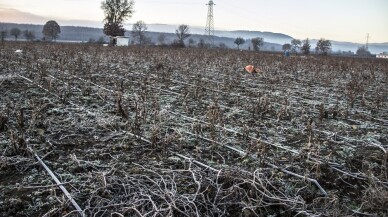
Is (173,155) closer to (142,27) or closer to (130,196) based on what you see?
(130,196)

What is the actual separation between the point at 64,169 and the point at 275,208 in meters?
2.62

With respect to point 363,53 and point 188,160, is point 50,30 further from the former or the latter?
point 363,53

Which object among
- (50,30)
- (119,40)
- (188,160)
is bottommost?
(188,160)

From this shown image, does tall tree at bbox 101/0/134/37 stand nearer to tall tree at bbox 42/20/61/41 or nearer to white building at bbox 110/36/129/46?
white building at bbox 110/36/129/46

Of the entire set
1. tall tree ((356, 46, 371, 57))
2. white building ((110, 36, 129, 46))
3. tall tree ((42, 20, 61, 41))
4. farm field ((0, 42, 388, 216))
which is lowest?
farm field ((0, 42, 388, 216))

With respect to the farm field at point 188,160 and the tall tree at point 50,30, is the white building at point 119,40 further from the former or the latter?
the tall tree at point 50,30

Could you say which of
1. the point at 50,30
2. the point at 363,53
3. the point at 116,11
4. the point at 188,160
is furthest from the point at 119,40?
the point at 363,53

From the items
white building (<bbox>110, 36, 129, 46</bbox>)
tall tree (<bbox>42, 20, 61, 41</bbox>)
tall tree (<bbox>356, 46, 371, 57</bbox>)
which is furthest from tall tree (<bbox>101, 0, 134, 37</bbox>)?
tall tree (<bbox>356, 46, 371, 57</bbox>)

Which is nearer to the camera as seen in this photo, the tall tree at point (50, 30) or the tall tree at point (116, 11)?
the tall tree at point (116, 11)

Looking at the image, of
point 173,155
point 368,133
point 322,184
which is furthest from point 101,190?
point 368,133

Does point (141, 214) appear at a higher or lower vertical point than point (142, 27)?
lower

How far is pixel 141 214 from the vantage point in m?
3.23

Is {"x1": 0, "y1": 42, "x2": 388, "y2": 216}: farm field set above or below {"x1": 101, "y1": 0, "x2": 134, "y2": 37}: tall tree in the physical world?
below

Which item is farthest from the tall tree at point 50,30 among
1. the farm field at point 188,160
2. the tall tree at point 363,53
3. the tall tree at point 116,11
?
the farm field at point 188,160
